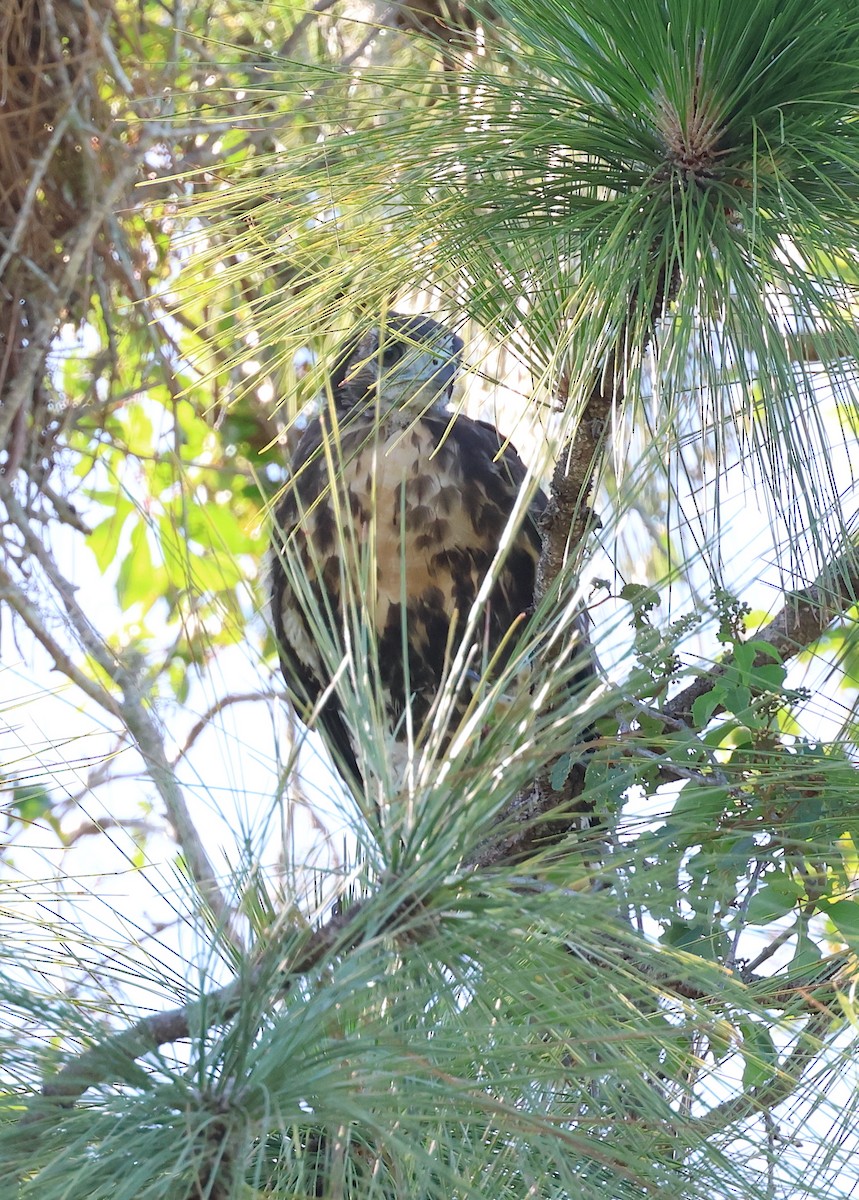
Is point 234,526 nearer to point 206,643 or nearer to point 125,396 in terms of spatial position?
point 125,396

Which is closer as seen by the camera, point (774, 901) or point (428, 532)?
point (774, 901)

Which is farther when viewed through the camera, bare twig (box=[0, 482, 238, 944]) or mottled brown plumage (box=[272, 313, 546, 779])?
mottled brown plumage (box=[272, 313, 546, 779])

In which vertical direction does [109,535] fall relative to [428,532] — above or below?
above

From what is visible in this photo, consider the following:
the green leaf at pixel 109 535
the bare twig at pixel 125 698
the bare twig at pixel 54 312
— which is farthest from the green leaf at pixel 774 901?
the green leaf at pixel 109 535

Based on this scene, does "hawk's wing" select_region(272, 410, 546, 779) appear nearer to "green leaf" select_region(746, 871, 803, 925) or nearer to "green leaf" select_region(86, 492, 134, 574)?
"green leaf" select_region(86, 492, 134, 574)

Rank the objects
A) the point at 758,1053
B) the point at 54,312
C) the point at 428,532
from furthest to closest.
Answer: the point at 54,312 < the point at 428,532 < the point at 758,1053

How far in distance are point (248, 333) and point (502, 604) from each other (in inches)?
36.6

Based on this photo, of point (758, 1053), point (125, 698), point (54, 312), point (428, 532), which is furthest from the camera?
point (54, 312)

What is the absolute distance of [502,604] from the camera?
2.02m

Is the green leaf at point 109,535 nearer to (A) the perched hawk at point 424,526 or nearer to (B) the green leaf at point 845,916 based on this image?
(A) the perched hawk at point 424,526

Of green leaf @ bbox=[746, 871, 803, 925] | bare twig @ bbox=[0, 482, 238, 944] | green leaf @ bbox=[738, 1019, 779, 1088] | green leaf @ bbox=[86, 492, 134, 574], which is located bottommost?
green leaf @ bbox=[738, 1019, 779, 1088]

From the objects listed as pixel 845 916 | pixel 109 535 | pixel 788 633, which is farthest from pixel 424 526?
pixel 845 916

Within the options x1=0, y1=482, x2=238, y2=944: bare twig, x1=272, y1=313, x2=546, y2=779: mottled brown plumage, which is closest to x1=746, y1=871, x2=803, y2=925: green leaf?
x1=0, y1=482, x2=238, y2=944: bare twig

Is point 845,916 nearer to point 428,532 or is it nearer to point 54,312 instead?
point 428,532
